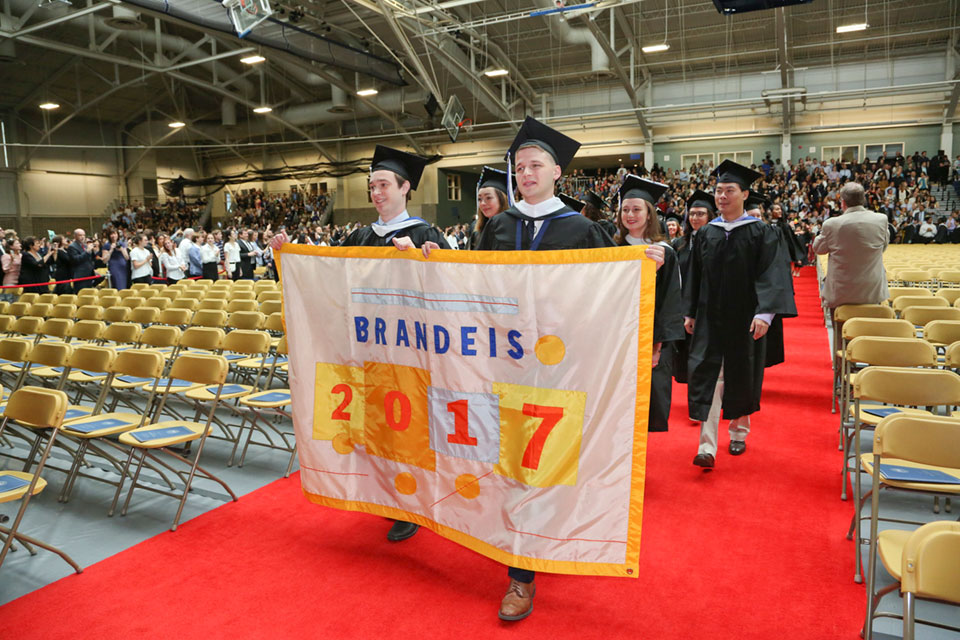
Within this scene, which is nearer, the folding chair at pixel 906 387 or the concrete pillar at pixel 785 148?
the folding chair at pixel 906 387

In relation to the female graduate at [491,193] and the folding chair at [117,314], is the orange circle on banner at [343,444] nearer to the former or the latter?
the female graduate at [491,193]

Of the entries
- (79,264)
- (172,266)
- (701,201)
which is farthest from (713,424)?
(79,264)

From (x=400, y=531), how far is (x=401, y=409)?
0.78 metres

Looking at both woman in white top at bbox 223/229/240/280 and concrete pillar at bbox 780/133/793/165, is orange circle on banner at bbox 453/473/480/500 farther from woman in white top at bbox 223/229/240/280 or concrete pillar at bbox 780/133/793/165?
concrete pillar at bbox 780/133/793/165

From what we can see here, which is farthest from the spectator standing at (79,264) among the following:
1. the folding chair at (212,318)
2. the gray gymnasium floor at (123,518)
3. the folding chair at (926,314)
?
the folding chair at (926,314)

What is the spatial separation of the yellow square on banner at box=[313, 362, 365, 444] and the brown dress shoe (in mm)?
933

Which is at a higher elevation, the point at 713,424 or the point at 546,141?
the point at 546,141

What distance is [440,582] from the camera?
2744 mm

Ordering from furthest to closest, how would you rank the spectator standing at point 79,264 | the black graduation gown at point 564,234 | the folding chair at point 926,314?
the spectator standing at point 79,264, the folding chair at point 926,314, the black graduation gown at point 564,234

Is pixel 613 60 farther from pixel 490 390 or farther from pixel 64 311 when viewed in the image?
pixel 490 390

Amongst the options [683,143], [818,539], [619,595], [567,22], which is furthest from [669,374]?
[683,143]

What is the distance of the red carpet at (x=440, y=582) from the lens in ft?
7.97

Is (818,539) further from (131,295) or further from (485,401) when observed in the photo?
(131,295)

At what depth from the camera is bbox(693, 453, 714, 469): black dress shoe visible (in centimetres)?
390
